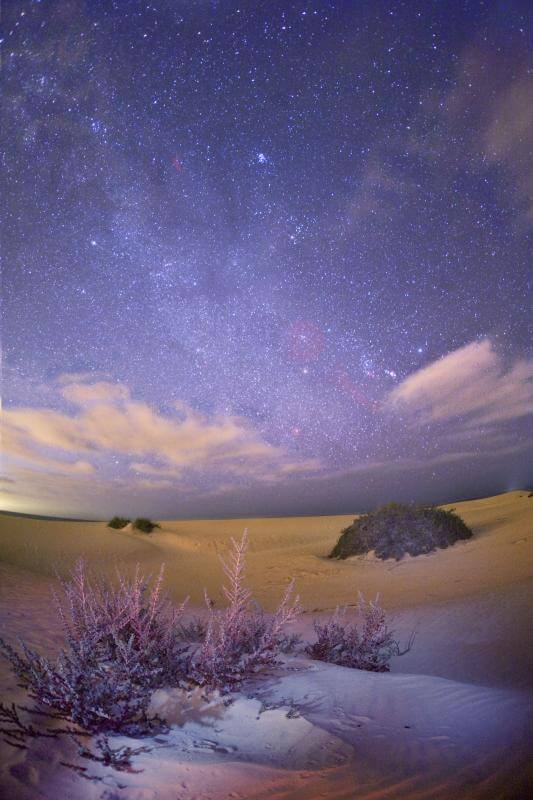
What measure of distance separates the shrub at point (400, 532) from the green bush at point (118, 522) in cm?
1372

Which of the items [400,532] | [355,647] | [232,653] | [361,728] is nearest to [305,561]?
[400,532]

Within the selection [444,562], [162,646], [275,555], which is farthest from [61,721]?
[275,555]

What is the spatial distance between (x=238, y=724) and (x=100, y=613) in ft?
5.51

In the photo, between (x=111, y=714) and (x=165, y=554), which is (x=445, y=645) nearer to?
(x=111, y=714)

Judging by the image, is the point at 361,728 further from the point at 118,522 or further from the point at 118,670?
the point at 118,522

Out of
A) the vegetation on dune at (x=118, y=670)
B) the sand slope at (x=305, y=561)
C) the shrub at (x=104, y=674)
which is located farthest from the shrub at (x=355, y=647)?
the sand slope at (x=305, y=561)

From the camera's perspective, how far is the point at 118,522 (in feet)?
80.3

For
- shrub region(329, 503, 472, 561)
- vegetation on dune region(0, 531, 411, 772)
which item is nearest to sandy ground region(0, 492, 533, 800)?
vegetation on dune region(0, 531, 411, 772)

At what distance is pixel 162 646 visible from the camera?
379cm

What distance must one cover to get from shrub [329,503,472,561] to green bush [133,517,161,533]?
40.2 ft

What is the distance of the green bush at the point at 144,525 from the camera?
2398 centimetres

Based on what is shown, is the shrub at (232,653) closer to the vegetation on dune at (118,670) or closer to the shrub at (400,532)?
the vegetation on dune at (118,670)

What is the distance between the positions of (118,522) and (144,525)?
5.05 feet

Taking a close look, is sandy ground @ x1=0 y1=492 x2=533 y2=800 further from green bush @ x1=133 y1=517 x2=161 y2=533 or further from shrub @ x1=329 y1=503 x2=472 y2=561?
green bush @ x1=133 y1=517 x2=161 y2=533
